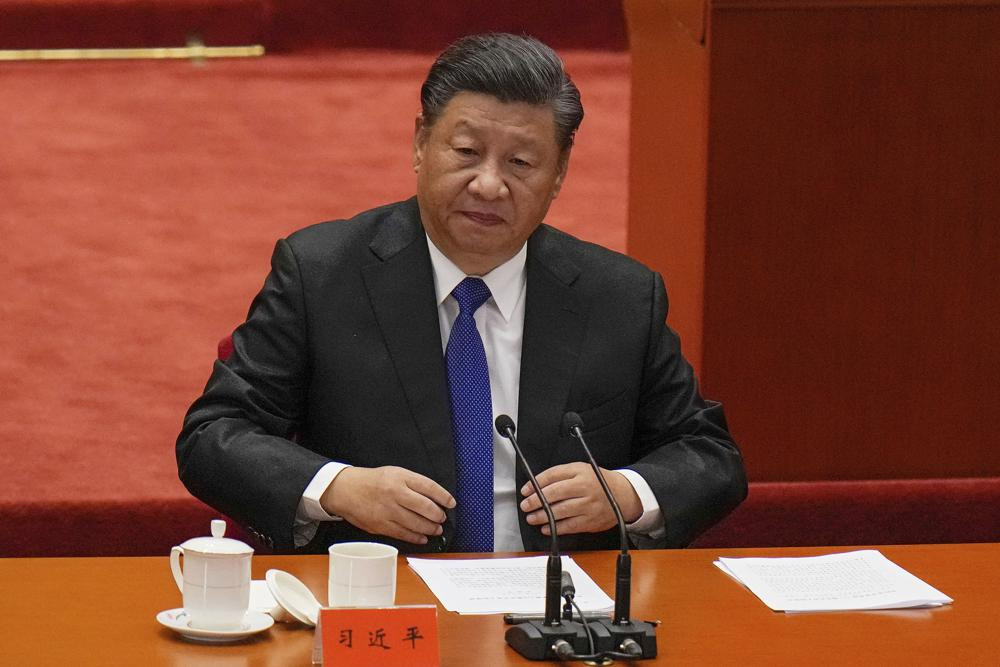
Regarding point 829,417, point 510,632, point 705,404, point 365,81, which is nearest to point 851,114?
point 829,417

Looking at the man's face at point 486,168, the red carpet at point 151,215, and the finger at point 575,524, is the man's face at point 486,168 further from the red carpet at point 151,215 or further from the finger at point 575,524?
the red carpet at point 151,215

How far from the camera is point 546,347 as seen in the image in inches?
83.0

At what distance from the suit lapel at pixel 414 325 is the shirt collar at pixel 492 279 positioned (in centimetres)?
1

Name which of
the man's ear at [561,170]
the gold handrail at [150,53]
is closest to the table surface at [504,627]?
the man's ear at [561,170]

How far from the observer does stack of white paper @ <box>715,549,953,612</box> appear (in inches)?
67.9

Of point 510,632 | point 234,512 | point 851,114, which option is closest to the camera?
point 510,632

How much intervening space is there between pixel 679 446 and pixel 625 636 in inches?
24.7

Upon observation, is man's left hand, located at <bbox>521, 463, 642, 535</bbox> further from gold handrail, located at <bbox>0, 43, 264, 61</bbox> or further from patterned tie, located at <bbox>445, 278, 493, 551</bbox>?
gold handrail, located at <bbox>0, 43, 264, 61</bbox>

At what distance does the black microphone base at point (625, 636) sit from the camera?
59.1 inches

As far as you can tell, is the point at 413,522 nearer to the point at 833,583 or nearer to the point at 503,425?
the point at 503,425

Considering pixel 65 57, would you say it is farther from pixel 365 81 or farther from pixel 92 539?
pixel 92 539

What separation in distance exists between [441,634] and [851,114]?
145cm

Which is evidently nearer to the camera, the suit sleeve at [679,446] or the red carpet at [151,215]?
the suit sleeve at [679,446]

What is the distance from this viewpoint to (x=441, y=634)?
1.56m
